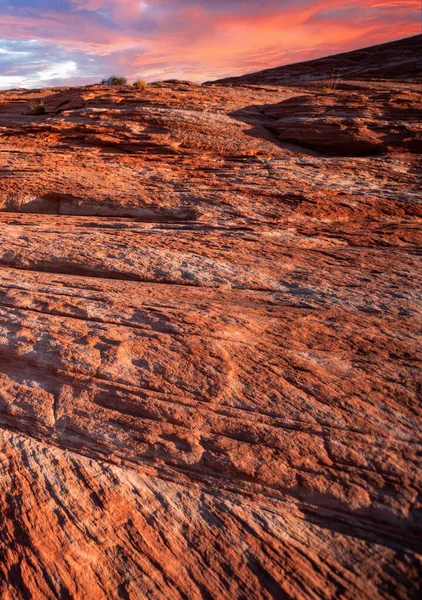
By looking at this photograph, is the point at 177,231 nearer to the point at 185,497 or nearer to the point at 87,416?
the point at 87,416

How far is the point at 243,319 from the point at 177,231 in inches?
114

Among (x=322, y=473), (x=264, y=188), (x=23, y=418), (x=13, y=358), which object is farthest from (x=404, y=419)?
(x=264, y=188)

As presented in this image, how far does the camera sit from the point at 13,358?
495 centimetres

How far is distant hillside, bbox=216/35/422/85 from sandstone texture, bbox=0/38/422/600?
38.9 ft

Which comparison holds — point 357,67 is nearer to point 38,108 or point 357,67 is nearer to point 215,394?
point 38,108

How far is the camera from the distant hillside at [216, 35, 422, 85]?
17219 millimetres

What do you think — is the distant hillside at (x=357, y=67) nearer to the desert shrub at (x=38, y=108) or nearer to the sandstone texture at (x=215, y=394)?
the desert shrub at (x=38, y=108)

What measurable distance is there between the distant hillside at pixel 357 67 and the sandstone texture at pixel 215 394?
11.9 m

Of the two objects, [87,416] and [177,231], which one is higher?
[177,231]

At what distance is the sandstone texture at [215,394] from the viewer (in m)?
3.34

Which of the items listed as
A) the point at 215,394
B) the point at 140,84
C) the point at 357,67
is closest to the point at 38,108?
the point at 140,84

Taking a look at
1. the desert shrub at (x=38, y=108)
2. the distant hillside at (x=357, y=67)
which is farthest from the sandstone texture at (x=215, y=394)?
the distant hillside at (x=357, y=67)

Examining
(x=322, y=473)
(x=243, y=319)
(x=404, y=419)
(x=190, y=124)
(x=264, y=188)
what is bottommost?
(x=322, y=473)

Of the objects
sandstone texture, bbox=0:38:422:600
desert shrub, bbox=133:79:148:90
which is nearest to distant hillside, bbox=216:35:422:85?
desert shrub, bbox=133:79:148:90
